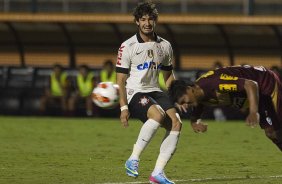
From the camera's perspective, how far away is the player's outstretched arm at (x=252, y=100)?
8203 mm

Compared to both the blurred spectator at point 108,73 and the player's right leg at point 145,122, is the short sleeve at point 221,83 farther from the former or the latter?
the blurred spectator at point 108,73

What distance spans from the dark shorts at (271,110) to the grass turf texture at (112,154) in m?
0.80

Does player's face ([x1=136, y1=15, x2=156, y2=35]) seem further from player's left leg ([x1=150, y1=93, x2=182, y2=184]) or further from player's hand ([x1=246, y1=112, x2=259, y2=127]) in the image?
player's hand ([x1=246, y1=112, x2=259, y2=127])

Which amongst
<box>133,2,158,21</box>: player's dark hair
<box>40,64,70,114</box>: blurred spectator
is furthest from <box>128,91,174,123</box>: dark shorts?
<box>40,64,70,114</box>: blurred spectator

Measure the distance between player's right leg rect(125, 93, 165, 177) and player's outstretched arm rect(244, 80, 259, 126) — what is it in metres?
1.42

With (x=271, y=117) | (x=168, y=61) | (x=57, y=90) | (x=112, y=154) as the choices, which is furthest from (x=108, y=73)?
(x=271, y=117)

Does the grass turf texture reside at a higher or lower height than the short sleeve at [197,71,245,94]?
lower

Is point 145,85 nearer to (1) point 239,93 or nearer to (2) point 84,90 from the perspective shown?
(1) point 239,93

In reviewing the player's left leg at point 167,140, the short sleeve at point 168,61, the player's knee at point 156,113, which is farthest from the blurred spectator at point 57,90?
the player's knee at point 156,113

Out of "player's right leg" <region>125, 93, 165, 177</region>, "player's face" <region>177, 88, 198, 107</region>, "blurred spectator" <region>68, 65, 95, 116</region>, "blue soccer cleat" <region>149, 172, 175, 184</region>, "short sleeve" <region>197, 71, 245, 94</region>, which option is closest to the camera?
"short sleeve" <region>197, 71, 245, 94</region>

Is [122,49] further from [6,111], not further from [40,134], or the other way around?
[6,111]

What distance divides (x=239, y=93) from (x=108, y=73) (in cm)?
1307

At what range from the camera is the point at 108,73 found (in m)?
21.7

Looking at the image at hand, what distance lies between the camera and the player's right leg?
9594 mm
